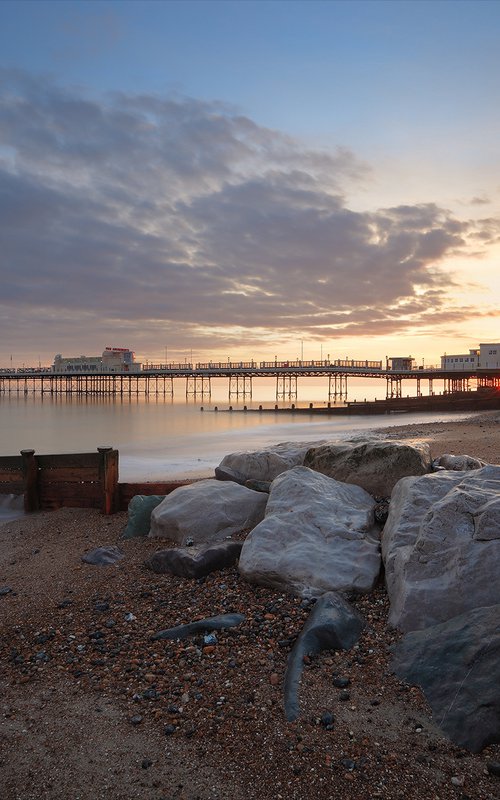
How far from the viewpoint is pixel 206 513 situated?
745cm

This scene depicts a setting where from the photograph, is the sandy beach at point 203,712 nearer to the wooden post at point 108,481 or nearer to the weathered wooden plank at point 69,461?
the wooden post at point 108,481

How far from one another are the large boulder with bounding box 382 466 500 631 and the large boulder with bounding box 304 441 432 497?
1947mm

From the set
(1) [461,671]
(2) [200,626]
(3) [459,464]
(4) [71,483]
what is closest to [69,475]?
(4) [71,483]

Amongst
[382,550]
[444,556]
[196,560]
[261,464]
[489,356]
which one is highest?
[489,356]

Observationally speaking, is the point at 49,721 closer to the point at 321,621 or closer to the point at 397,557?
the point at 321,621

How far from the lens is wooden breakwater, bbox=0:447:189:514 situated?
943cm

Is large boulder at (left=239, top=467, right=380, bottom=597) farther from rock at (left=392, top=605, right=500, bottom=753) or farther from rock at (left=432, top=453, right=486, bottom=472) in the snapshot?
rock at (left=432, top=453, right=486, bottom=472)

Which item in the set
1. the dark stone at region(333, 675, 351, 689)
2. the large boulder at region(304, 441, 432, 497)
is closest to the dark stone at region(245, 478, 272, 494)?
the large boulder at region(304, 441, 432, 497)

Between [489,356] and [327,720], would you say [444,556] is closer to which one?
→ [327,720]

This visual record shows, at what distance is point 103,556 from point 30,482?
141 inches

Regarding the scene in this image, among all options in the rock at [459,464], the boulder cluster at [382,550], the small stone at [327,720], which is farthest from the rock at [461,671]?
the rock at [459,464]

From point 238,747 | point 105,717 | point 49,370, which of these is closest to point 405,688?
point 238,747

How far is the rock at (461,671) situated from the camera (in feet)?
11.9

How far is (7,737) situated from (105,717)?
66cm
